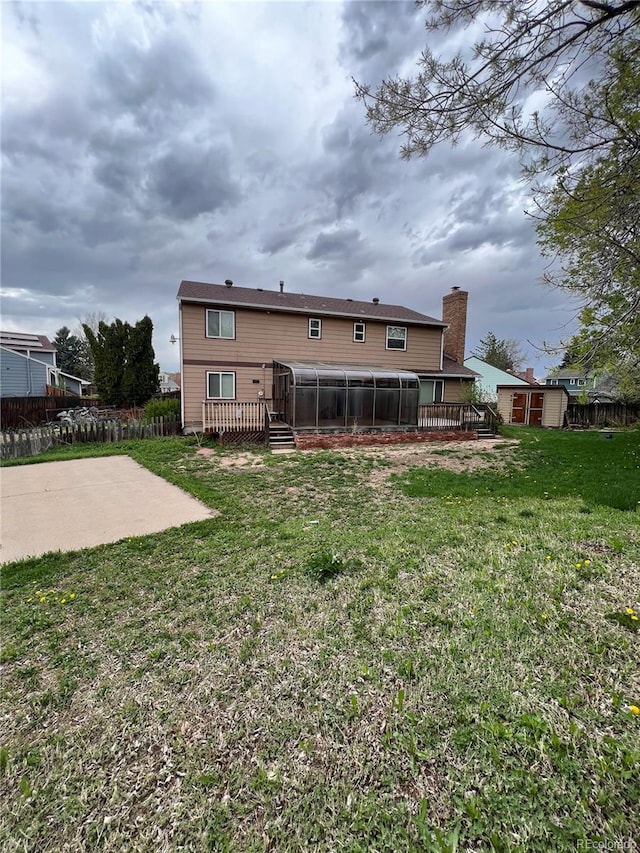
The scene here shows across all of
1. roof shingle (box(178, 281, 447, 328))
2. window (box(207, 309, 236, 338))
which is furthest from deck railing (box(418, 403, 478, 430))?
window (box(207, 309, 236, 338))

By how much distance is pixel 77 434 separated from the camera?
1197cm

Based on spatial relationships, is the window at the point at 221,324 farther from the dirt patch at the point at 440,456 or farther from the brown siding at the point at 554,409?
the brown siding at the point at 554,409

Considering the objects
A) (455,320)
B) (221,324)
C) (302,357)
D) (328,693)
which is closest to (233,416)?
(221,324)

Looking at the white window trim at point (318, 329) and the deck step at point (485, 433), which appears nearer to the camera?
the deck step at point (485, 433)

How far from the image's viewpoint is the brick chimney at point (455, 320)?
62.4 ft

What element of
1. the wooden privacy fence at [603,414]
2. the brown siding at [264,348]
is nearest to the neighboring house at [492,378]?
the wooden privacy fence at [603,414]

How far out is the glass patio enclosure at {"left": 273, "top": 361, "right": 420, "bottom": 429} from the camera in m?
12.8

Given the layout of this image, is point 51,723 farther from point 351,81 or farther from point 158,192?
point 158,192

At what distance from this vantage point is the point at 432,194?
281 inches

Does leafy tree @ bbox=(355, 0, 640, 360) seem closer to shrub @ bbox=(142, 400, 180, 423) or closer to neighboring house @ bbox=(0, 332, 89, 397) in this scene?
shrub @ bbox=(142, 400, 180, 423)

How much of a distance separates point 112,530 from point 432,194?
8021 millimetres

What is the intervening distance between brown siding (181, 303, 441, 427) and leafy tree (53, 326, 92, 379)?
33.9 meters

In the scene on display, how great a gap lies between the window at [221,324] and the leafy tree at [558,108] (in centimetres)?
1073

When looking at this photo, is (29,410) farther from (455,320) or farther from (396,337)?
(455,320)
